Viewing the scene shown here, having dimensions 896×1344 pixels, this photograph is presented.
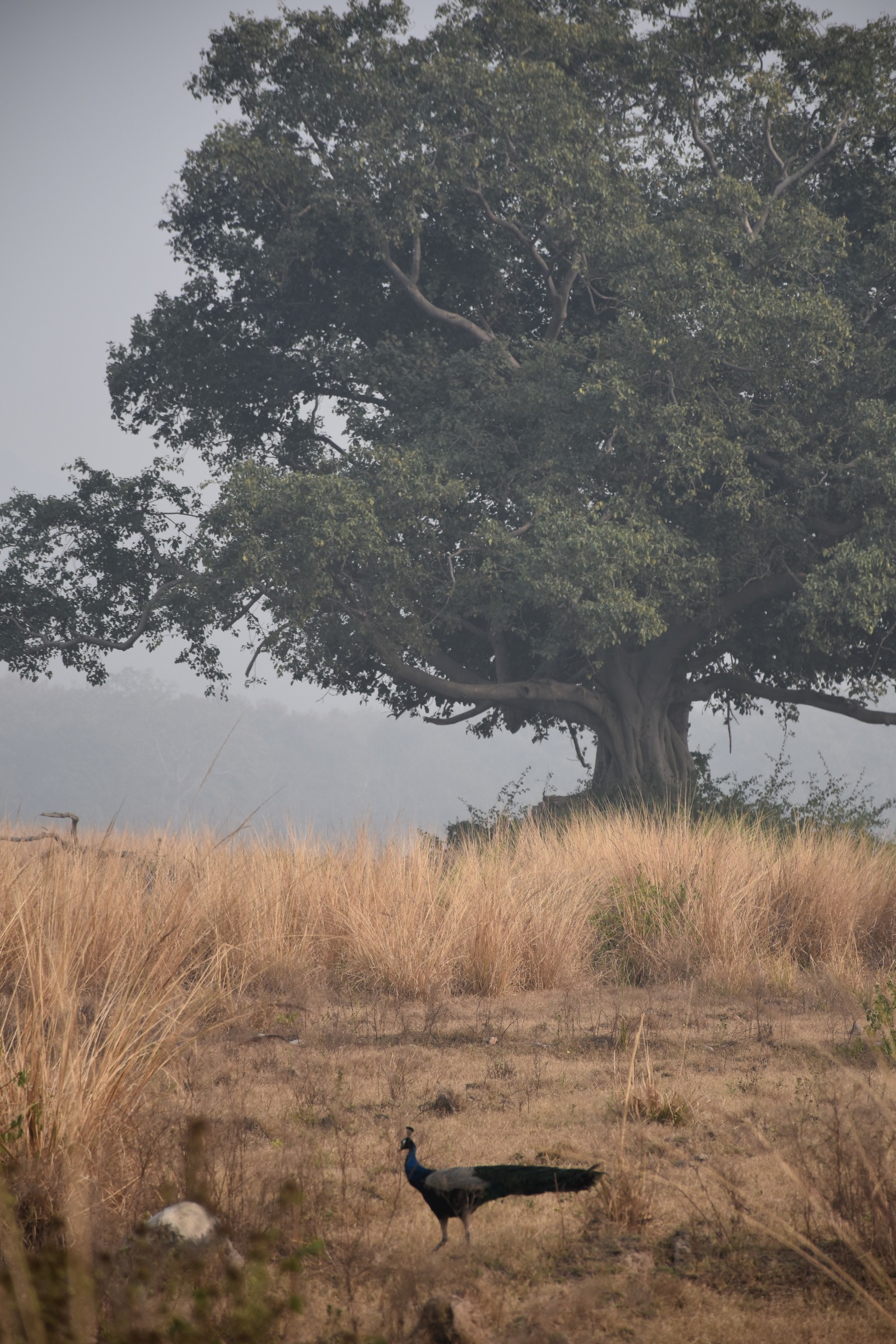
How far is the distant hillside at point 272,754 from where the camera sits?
85.6 metres

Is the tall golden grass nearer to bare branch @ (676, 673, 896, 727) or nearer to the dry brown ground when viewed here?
the dry brown ground

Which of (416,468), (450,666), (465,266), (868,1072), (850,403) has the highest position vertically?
(465,266)

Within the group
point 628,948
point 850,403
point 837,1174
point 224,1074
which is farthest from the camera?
point 850,403

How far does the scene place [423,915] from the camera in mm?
6652

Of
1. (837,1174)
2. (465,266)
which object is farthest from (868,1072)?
(465,266)

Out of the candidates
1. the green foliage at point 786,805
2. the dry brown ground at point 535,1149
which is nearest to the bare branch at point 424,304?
the green foliage at point 786,805

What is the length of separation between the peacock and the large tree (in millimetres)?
11423

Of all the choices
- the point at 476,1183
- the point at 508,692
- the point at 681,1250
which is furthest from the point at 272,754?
the point at 476,1183

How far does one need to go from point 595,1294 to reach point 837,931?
18.8ft

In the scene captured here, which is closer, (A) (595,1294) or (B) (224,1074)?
(A) (595,1294)

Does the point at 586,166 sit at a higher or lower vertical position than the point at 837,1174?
higher

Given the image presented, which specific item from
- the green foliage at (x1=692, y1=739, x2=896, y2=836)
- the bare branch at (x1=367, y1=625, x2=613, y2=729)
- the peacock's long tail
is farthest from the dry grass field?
the bare branch at (x1=367, y1=625, x2=613, y2=729)

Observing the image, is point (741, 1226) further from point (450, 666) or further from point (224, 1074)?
point (450, 666)

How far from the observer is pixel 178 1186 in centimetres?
290
